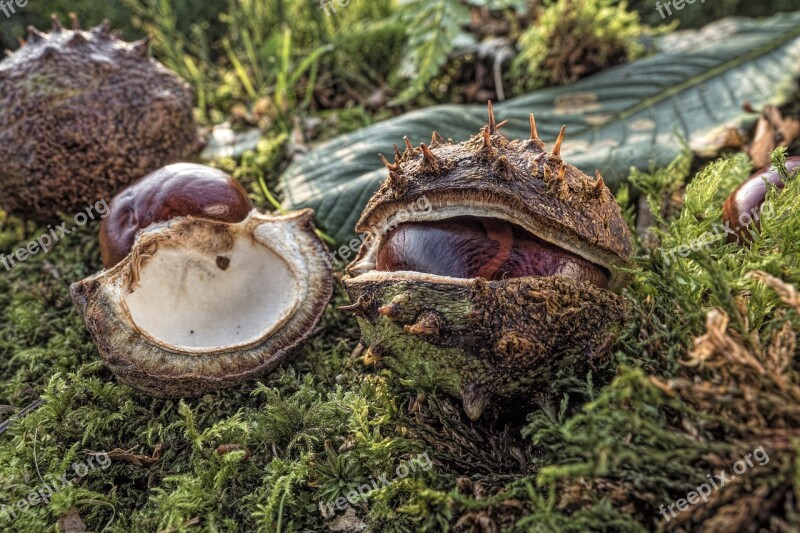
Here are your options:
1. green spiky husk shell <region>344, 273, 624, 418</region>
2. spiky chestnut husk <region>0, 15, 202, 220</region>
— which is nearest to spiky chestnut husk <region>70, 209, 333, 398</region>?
green spiky husk shell <region>344, 273, 624, 418</region>

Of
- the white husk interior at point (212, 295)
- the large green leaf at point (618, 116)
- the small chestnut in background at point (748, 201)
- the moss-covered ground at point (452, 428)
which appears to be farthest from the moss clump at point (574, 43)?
the white husk interior at point (212, 295)

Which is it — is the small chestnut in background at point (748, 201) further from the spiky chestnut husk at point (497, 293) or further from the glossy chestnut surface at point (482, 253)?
the glossy chestnut surface at point (482, 253)

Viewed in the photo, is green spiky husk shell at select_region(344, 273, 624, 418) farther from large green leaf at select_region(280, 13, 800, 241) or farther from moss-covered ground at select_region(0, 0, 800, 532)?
large green leaf at select_region(280, 13, 800, 241)

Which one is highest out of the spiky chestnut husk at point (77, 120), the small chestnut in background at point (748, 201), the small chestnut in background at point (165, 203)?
the spiky chestnut husk at point (77, 120)

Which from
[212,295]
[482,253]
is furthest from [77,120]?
[482,253]

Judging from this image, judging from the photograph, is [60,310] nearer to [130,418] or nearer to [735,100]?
[130,418]

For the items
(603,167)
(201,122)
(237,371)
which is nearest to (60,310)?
(237,371)
